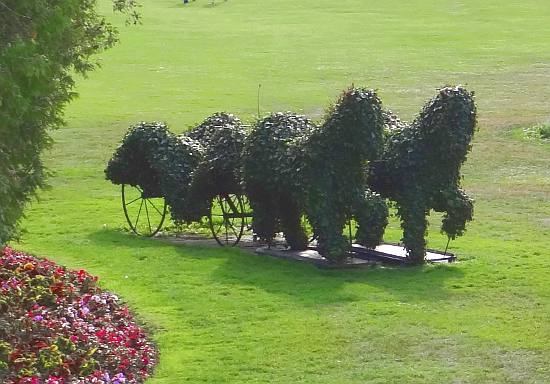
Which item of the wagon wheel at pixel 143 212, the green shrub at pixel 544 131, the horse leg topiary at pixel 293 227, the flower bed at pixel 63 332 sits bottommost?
the wagon wheel at pixel 143 212

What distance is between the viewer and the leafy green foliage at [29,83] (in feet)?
39.2

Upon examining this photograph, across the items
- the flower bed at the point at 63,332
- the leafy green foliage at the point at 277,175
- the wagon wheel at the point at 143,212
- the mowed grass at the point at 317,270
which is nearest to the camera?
the flower bed at the point at 63,332

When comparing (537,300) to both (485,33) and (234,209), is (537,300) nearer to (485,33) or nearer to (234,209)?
(234,209)

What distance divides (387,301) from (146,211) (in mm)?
6988

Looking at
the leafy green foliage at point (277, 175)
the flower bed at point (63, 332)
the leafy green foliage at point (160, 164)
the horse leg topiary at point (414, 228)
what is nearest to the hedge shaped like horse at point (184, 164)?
the leafy green foliage at point (160, 164)

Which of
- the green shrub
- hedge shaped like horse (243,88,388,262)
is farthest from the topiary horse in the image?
the green shrub

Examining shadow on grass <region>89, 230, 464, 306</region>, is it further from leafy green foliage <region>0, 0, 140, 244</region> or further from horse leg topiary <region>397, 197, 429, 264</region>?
leafy green foliage <region>0, 0, 140, 244</region>

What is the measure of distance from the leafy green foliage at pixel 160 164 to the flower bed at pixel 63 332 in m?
3.42

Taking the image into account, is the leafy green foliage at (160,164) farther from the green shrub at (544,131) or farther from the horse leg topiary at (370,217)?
the green shrub at (544,131)

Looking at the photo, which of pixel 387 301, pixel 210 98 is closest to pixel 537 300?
pixel 387 301

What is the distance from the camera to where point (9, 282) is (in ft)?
48.6

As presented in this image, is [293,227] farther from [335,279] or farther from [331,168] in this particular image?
[335,279]

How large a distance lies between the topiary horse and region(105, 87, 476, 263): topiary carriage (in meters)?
0.01

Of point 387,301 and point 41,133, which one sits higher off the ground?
point 41,133
